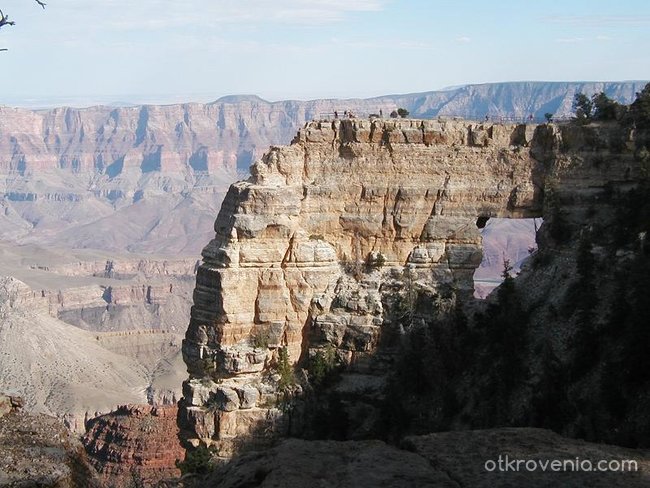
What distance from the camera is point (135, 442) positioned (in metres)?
60.2

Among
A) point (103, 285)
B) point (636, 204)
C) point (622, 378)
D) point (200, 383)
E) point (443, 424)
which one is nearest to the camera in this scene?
point (622, 378)

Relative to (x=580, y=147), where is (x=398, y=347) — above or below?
below

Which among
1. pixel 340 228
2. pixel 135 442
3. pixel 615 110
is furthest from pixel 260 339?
pixel 135 442

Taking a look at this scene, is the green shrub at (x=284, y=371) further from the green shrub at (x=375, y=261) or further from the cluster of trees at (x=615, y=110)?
the cluster of trees at (x=615, y=110)

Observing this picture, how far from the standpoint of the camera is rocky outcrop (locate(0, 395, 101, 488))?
13180 mm

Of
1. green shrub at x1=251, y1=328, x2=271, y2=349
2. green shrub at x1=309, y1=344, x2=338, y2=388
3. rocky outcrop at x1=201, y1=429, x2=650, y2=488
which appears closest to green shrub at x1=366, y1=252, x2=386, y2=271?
green shrub at x1=309, y1=344, x2=338, y2=388

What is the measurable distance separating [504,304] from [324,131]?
10118 mm

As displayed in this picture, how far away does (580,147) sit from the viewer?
1479 inches

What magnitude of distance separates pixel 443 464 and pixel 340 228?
87.7ft

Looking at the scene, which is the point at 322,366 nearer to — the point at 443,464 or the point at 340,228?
the point at 340,228

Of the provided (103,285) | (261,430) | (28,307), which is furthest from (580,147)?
(103,285)

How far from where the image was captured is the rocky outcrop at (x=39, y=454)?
13180 millimetres

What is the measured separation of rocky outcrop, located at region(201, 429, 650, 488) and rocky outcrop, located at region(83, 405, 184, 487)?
146 feet

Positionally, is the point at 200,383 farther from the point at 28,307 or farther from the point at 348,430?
A: the point at 28,307
